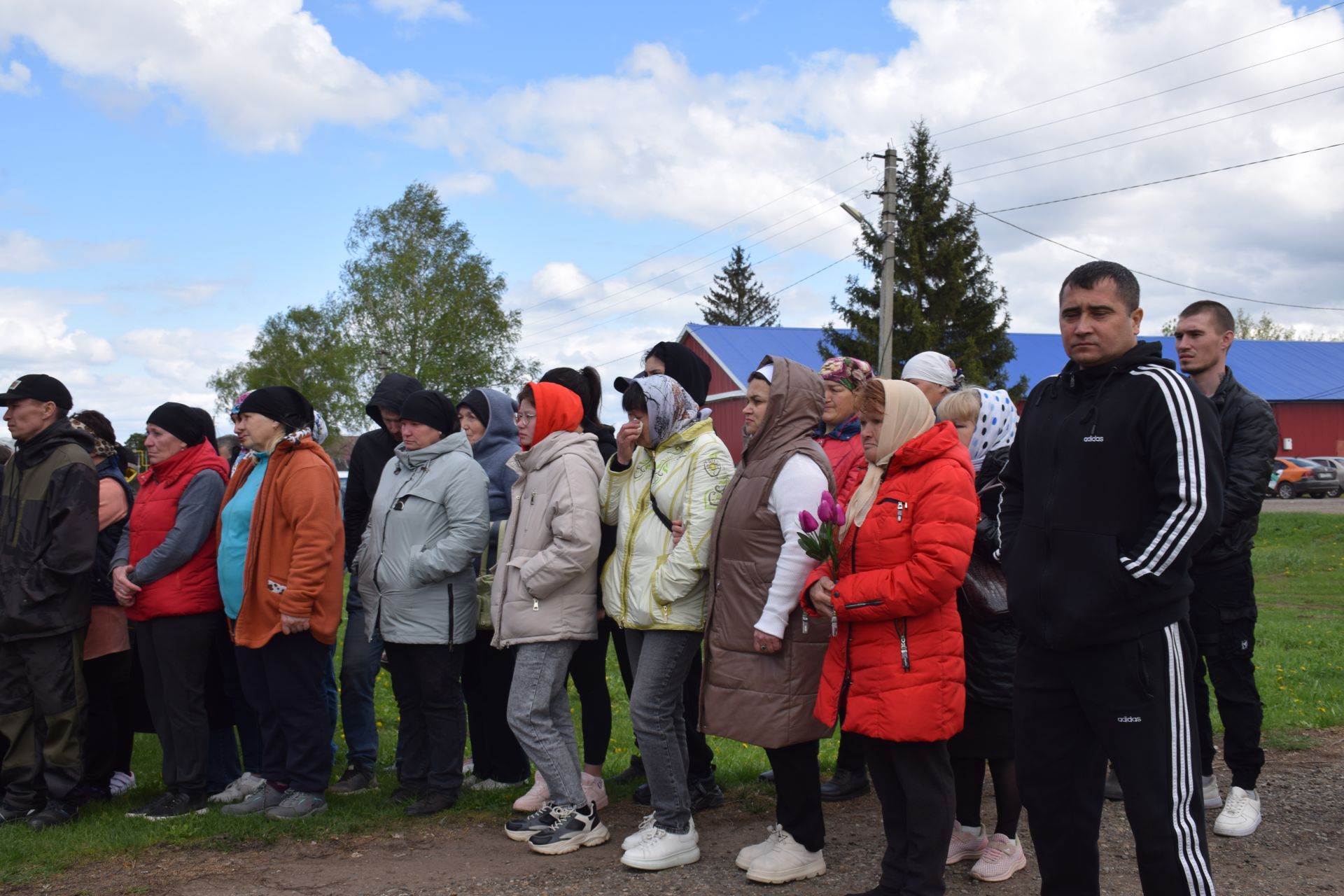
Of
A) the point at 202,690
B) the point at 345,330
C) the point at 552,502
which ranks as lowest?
the point at 202,690

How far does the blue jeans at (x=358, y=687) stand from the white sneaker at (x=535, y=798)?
3.81 ft

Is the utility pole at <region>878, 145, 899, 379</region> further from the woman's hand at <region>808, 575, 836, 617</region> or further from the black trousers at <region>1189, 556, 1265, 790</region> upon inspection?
the woman's hand at <region>808, 575, 836, 617</region>

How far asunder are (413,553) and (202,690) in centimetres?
144

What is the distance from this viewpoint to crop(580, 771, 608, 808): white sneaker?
5645mm

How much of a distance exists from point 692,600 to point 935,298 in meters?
31.0

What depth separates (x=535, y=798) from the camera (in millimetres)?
5629

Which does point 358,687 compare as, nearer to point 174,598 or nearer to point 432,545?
point 174,598

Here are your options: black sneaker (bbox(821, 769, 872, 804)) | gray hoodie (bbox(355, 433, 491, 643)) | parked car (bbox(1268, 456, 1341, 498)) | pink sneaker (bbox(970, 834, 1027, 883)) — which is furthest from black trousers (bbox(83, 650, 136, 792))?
parked car (bbox(1268, 456, 1341, 498))

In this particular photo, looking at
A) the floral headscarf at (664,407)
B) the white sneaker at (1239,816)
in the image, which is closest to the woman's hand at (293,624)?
the floral headscarf at (664,407)

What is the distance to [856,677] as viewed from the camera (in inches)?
162

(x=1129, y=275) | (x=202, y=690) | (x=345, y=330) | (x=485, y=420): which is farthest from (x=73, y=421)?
(x=345, y=330)

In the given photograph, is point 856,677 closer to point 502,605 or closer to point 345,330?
point 502,605

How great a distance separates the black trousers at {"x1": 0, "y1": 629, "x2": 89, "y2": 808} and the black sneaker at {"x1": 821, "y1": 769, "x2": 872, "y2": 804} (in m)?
3.97

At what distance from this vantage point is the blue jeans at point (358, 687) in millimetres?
6316
